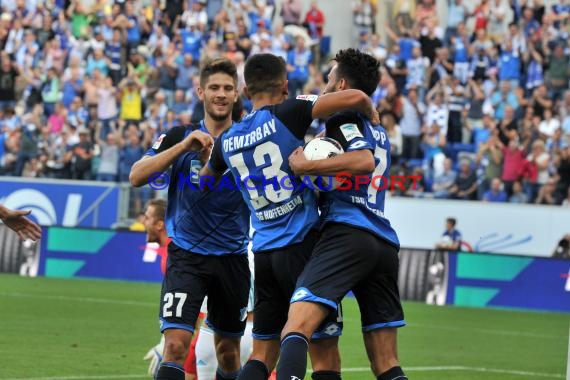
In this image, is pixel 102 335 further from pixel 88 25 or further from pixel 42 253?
pixel 88 25

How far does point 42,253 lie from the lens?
22.6m

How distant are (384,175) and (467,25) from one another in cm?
2067

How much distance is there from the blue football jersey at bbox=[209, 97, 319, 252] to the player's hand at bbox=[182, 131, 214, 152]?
0.13m

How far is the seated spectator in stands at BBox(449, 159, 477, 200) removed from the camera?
23719mm

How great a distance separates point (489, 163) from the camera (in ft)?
78.6

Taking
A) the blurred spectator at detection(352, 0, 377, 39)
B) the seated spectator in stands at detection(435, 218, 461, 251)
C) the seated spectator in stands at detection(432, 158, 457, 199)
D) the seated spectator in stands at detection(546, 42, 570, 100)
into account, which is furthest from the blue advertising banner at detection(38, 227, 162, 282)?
the blurred spectator at detection(352, 0, 377, 39)

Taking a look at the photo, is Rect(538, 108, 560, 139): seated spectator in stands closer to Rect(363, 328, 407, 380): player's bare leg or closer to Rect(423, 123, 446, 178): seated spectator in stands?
Rect(423, 123, 446, 178): seated spectator in stands

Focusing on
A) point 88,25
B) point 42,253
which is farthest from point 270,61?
point 88,25

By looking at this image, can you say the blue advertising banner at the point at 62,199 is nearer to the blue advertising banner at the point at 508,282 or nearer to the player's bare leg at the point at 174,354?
the blue advertising banner at the point at 508,282

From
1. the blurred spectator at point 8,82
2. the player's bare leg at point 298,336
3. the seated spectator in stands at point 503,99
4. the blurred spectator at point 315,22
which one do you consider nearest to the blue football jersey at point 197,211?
the player's bare leg at point 298,336

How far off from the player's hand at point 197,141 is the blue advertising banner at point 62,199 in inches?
652

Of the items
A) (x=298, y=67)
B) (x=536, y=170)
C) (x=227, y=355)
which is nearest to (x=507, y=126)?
(x=536, y=170)

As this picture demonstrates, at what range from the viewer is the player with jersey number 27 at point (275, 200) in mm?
7707

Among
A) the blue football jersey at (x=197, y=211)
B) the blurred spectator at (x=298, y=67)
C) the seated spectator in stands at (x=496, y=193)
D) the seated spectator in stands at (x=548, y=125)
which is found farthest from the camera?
the blurred spectator at (x=298, y=67)
